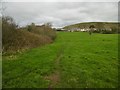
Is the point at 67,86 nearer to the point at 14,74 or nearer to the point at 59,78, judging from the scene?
the point at 59,78

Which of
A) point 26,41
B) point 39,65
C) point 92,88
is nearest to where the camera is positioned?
point 92,88

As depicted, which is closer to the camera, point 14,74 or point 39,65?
point 14,74

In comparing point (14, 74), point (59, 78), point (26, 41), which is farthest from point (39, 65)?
point (26, 41)

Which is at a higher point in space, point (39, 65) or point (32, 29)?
point (32, 29)

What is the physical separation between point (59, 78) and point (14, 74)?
3.50m

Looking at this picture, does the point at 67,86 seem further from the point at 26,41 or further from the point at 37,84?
the point at 26,41

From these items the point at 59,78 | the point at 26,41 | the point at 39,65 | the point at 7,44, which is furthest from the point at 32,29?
the point at 59,78

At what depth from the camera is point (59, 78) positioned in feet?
43.7

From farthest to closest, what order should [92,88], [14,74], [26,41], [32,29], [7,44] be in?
[32,29], [26,41], [7,44], [14,74], [92,88]

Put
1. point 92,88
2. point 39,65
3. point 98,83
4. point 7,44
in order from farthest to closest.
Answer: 1. point 7,44
2. point 39,65
3. point 98,83
4. point 92,88

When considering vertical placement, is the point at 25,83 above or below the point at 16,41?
A: below

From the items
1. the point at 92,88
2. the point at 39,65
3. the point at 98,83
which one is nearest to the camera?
the point at 92,88

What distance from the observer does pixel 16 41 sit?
30000 mm

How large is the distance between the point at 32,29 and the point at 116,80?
35070 millimetres
